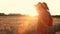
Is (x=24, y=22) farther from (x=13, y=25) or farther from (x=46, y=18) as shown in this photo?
(x=46, y=18)

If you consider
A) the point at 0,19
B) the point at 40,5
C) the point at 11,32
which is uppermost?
the point at 40,5

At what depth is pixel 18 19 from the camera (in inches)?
267

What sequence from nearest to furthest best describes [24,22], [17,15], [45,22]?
[45,22] < [24,22] < [17,15]

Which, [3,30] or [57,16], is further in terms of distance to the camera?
[57,16]

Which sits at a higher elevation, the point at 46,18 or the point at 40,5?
the point at 40,5

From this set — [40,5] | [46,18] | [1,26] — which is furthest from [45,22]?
[1,26]

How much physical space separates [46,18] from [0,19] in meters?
1.98

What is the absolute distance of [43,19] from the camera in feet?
18.0

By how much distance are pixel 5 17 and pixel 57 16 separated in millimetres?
2158

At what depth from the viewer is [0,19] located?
21.4 feet

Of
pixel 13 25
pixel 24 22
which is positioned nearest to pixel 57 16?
pixel 24 22

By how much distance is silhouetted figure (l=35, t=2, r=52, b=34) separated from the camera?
17.4ft

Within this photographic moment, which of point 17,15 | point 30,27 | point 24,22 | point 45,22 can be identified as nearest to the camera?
point 45,22

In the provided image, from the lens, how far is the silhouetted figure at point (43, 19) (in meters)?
5.32
